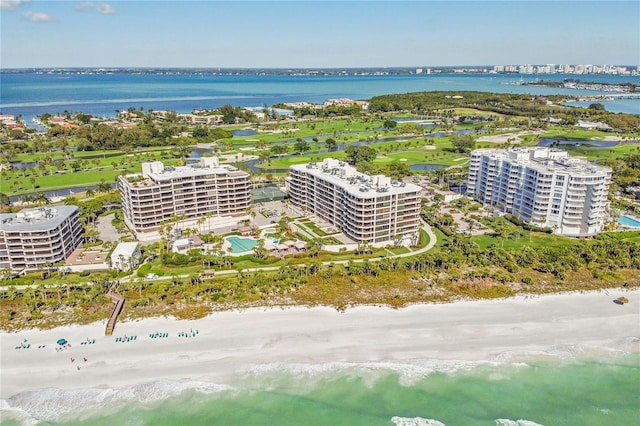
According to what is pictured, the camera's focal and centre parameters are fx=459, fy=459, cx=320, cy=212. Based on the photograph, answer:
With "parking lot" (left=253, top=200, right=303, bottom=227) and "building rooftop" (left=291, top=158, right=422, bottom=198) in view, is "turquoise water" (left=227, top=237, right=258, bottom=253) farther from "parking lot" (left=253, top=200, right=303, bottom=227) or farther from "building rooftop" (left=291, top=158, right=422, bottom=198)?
"building rooftop" (left=291, top=158, right=422, bottom=198)

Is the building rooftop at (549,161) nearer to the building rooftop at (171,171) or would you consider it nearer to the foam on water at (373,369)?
the foam on water at (373,369)

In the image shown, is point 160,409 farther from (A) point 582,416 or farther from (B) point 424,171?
(B) point 424,171

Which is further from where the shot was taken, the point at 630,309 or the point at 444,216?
the point at 444,216

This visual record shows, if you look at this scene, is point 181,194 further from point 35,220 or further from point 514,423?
point 514,423

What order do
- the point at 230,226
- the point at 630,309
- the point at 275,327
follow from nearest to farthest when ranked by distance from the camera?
the point at 275,327, the point at 630,309, the point at 230,226

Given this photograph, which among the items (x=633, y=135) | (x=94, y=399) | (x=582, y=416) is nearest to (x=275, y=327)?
(x=94, y=399)

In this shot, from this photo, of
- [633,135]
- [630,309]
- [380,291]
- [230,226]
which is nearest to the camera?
[630,309]
